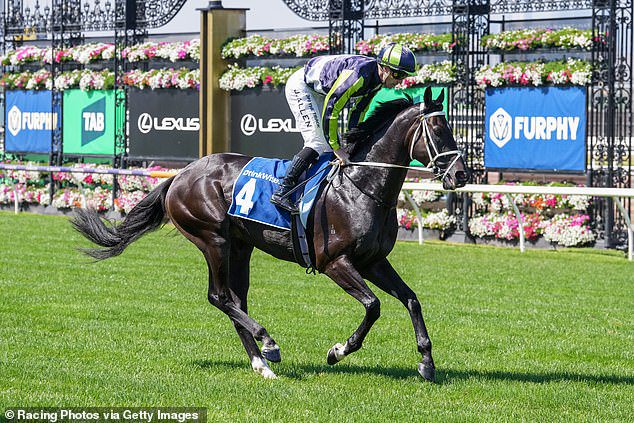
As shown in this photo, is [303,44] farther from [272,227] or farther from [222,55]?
[272,227]

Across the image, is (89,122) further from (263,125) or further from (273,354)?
(273,354)

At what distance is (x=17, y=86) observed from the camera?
67.8 ft

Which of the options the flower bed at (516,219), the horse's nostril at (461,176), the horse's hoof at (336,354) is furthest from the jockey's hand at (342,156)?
the flower bed at (516,219)

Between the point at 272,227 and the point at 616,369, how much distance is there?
2.23 m

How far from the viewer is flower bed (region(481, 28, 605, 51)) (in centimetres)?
1347

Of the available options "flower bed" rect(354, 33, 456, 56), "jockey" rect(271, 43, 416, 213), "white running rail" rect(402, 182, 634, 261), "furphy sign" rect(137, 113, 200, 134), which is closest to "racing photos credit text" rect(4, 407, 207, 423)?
"jockey" rect(271, 43, 416, 213)

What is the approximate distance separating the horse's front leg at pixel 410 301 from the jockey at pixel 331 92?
0.61m

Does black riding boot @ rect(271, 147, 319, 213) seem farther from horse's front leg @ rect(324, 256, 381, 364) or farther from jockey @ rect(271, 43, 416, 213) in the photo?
horse's front leg @ rect(324, 256, 381, 364)

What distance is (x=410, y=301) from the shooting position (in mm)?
6285

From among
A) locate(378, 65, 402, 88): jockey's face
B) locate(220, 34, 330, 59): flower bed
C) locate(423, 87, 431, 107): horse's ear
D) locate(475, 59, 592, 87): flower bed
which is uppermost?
locate(220, 34, 330, 59): flower bed

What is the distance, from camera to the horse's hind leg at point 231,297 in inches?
252

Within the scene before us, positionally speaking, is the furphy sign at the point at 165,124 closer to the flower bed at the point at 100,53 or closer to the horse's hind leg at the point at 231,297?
the flower bed at the point at 100,53

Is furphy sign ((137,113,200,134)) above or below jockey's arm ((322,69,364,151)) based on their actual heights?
above

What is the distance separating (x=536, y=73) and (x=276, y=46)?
434cm
